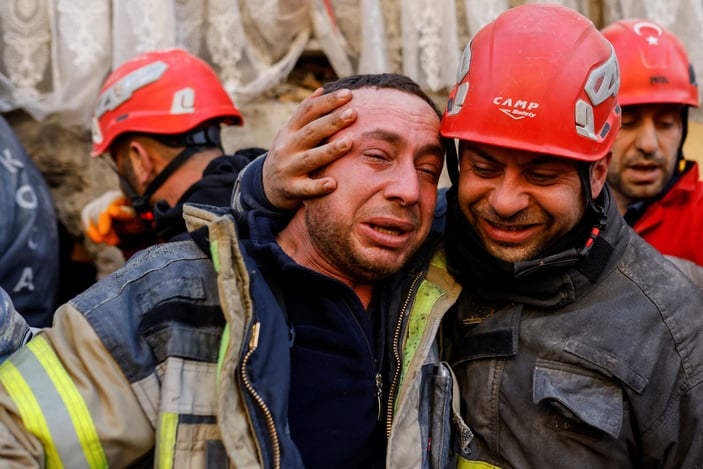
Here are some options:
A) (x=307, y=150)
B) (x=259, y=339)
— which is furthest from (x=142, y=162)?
(x=259, y=339)

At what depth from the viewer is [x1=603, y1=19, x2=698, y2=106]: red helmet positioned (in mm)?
3684

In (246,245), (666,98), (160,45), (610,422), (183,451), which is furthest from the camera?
(160,45)

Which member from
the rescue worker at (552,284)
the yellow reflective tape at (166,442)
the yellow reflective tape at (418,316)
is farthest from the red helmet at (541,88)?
the yellow reflective tape at (166,442)

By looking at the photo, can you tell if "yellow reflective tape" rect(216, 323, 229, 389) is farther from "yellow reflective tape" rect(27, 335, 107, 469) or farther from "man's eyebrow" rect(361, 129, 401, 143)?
"man's eyebrow" rect(361, 129, 401, 143)

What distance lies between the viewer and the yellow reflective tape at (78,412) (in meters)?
1.89

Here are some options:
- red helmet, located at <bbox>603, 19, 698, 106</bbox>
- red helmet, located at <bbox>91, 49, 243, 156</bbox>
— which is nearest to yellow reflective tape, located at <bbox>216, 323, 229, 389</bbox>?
red helmet, located at <bbox>91, 49, 243, 156</bbox>

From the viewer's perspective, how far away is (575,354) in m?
2.30

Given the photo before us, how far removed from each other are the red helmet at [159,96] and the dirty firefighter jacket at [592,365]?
2.00 m

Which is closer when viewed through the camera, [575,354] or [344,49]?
[575,354]

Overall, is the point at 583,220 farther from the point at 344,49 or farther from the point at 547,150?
the point at 344,49

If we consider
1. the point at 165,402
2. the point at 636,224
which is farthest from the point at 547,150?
the point at 636,224

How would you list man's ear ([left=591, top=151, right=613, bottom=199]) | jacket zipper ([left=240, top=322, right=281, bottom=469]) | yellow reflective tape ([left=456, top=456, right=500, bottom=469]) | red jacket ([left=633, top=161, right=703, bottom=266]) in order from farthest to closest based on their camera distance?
red jacket ([left=633, top=161, right=703, bottom=266]) → man's ear ([left=591, top=151, right=613, bottom=199]) → yellow reflective tape ([left=456, top=456, right=500, bottom=469]) → jacket zipper ([left=240, top=322, right=281, bottom=469])

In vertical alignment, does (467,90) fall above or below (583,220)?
above

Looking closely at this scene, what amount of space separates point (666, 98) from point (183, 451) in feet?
9.35
